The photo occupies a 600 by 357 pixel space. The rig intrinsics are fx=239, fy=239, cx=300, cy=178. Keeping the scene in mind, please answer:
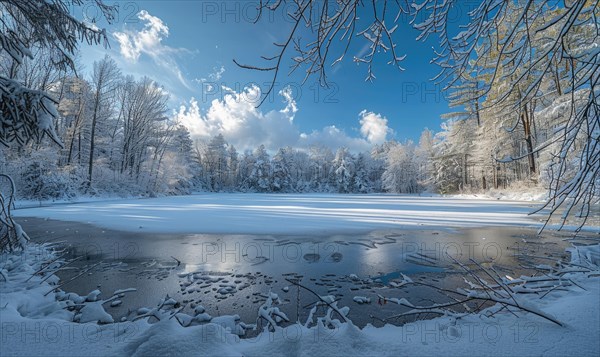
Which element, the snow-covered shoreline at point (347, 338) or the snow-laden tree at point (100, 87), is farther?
the snow-laden tree at point (100, 87)

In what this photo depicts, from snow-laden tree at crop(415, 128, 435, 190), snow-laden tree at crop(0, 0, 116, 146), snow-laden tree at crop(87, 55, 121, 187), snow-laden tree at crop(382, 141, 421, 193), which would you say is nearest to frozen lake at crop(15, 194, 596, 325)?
snow-laden tree at crop(0, 0, 116, 146)

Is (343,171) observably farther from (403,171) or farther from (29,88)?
(29,88)

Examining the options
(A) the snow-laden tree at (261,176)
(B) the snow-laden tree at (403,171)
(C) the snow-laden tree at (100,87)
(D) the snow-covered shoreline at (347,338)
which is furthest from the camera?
(A) the snow-laden tree at (261,176)

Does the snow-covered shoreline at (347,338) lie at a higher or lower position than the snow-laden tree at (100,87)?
lower

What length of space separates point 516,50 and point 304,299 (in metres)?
3.20

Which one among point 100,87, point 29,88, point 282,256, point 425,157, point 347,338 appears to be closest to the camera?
point 347,338

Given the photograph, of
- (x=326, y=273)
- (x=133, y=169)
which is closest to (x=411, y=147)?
(x=133, y=169)

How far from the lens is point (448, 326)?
82.4 inches

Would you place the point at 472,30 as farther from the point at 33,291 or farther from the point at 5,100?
the point at 33,291

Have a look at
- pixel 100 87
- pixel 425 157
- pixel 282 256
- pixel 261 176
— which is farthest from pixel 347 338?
pixel 261 176

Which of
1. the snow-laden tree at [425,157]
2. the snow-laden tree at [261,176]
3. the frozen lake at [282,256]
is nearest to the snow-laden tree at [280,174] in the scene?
the snow-laden tree at [261,176]

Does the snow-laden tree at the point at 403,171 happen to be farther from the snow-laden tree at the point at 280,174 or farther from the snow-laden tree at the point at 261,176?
the snow-laden tree at the point at 261,176

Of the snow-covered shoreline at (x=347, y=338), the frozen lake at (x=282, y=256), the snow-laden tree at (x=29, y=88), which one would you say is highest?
the snow-laden tree at (x=29, y=88)

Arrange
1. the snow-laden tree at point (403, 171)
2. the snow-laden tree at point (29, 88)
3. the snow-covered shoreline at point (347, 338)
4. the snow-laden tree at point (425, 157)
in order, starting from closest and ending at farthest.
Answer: the snow-covered shoreline at point (347, 338) < the snow-laden tree at point (29, 88) < the snow-laden tree at point (425, 157) < the snow-laden tree at point (403, 171)
